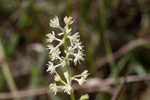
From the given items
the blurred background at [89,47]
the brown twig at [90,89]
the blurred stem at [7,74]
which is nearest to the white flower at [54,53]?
the blurred background at [89,47]

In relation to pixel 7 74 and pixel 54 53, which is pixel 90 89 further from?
pixel 54 53

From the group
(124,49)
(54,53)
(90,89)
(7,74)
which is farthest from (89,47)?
(54,53)

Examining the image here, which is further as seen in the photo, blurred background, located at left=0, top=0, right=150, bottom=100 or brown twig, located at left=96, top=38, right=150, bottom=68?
brown twig, located at left=96, top=38, right=150, bottom=68

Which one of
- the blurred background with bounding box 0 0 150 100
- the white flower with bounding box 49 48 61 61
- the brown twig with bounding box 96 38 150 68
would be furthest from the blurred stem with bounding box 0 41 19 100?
the white flower with bounding box 49 48 61 61

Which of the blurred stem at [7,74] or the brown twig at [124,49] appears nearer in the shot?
the blurred stem at [7,74]

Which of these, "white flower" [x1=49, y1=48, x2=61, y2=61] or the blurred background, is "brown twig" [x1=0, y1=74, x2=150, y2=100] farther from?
"white flower" [x1=49, y1=48, x2=61, y2=61]

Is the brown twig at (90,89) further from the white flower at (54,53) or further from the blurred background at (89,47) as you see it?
the white flower at (54,53)

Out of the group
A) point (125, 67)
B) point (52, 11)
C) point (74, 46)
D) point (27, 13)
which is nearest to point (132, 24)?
point (125, 67)

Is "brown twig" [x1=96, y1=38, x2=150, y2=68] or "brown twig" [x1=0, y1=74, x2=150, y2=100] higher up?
"brown twig" [x1=96, y1=38, x2=150, y2=68]

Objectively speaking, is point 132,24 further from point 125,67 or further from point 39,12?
point 39,12
